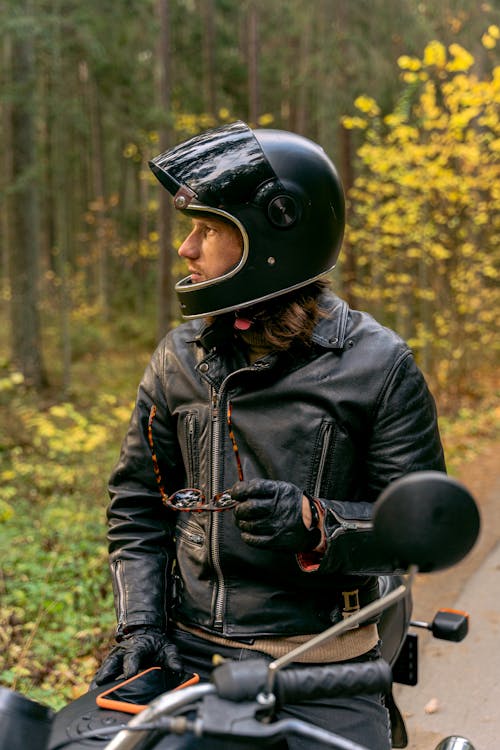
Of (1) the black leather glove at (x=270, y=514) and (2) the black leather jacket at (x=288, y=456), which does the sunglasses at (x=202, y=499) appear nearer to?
(2) the black leather jacket at (x=288, y=456)

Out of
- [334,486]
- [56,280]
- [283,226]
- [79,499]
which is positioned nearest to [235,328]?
[283,226]

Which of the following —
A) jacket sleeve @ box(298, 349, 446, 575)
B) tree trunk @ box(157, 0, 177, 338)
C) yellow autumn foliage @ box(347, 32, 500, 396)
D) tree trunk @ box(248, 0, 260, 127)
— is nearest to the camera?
jacket sleeve @ box(298, 349, 446, 575)

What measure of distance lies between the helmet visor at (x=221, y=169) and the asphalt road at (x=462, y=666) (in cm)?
273

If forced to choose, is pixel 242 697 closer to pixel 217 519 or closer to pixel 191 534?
pixel 217 519

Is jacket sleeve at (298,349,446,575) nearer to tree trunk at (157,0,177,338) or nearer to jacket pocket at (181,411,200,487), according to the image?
jacket pocket at (181,411,200,487)

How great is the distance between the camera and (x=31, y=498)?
7.53 meters

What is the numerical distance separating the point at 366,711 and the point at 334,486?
58 centimetres

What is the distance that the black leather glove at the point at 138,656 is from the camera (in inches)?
75.7

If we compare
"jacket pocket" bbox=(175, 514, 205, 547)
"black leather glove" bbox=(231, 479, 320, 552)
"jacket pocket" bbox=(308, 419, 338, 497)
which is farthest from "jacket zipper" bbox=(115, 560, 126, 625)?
"jacket pocket" bbox=(308, 419, 338, 497)

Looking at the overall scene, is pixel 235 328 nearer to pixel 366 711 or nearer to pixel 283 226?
pixel 283 226

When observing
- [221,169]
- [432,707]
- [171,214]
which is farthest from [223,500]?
[171,214]

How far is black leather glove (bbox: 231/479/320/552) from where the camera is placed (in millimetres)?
1870

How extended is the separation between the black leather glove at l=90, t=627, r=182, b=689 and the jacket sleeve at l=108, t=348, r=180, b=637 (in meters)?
0.15

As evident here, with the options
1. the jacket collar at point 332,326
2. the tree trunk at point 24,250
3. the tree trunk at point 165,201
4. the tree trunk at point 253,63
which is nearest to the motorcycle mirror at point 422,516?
the jacket collar at point 332,326
